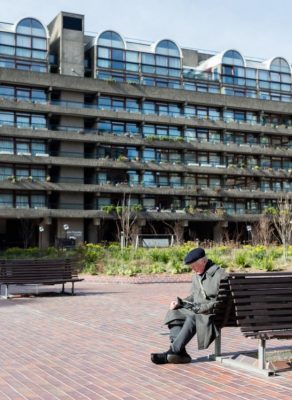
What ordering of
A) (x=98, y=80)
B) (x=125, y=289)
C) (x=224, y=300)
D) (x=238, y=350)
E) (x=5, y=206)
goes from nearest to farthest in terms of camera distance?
(x=224, y=300) → (x=238, y=350) → (x=125, y=289) → (x=5, y=206) → (x=98, y=80)

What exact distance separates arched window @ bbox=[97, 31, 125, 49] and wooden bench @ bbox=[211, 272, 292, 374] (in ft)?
177

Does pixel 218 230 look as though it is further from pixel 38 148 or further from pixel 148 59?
pixel 38 148

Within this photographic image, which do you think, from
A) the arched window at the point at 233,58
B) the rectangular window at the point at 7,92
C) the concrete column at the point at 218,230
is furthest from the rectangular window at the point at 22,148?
the arched window at the point at 233,58

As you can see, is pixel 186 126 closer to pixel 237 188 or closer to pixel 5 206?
pixel 237 188

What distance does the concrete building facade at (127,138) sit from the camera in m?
53.5

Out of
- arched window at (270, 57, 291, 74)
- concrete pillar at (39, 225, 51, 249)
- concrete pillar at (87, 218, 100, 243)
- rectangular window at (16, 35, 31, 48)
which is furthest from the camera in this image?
arched window at (270, 57, 291, 74)

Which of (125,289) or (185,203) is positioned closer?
(125,289)

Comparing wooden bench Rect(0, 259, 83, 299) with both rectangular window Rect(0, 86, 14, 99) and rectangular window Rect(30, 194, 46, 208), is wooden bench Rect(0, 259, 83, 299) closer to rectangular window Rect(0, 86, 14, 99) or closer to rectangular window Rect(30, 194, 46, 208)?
rectangular window Rect(30, 194, 46, 208)

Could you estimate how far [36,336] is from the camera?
30.6ft

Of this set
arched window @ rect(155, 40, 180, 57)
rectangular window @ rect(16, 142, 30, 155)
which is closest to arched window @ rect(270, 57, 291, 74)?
arched window @ rect(155, 40, 180, 57)

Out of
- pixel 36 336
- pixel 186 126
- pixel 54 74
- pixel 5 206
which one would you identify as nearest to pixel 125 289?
pixel 36 336

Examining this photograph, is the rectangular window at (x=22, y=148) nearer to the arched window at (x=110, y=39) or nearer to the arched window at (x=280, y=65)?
the arched window at (x=110, y=39)

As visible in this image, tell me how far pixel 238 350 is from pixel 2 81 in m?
48.0

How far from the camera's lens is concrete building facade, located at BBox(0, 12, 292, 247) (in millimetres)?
53469
